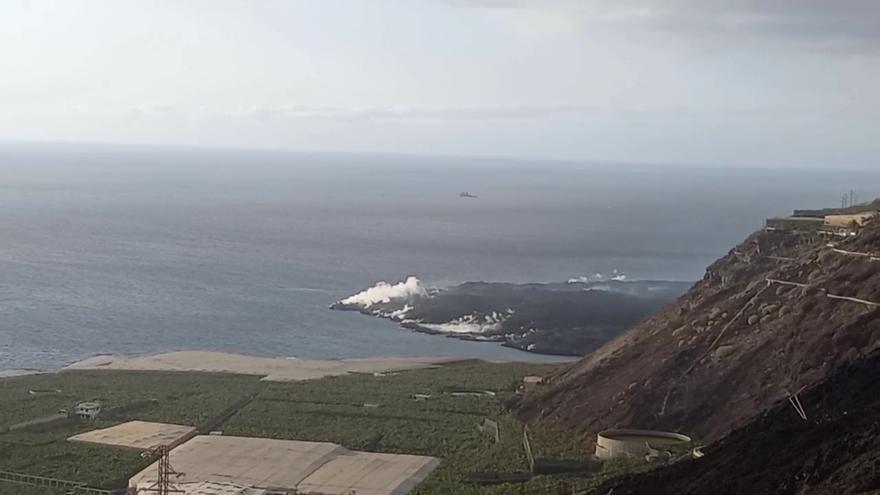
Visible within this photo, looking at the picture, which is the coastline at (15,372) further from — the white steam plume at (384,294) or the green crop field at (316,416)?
the white steam plume at (384,294)

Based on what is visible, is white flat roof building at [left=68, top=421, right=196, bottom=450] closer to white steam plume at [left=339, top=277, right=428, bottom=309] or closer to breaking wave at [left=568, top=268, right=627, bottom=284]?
white steam plume at [left=339, top=277, right=428, bottom=309]

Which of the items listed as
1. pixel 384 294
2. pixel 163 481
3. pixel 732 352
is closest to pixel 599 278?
pixel 384 294

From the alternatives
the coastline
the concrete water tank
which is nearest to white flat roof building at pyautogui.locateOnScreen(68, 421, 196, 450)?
the concrete water tank

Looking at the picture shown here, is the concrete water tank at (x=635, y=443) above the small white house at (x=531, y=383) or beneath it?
above

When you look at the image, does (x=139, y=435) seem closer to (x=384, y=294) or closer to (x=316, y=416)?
(x=316, y=416)

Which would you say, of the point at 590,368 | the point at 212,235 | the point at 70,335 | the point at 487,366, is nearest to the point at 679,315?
the point at 590,368

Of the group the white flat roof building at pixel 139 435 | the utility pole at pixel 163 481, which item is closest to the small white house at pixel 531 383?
the white flat roof building at pixel 139 435
